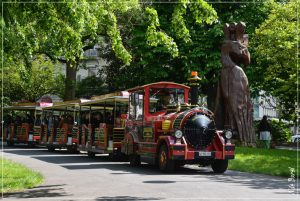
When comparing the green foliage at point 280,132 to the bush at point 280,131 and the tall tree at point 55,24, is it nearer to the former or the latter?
the bush at point 280,131

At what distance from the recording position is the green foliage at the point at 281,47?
20.5 m

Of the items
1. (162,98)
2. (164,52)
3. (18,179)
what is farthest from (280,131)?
(18,179)

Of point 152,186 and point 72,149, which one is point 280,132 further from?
point 152,186

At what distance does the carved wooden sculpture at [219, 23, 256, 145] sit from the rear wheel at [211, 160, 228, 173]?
900 centimetres

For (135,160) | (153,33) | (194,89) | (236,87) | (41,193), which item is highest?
→ (236,87)

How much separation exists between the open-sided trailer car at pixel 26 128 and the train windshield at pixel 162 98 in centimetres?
1480

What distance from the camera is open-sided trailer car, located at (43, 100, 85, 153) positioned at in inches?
1009

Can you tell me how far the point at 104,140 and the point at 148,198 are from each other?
1103 centimetres

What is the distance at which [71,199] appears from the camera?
9602mm

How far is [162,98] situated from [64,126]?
11156 millimetres

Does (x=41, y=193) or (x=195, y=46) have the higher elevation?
(x=195, y=46)

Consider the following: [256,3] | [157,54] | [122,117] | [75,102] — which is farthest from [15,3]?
[256,3]

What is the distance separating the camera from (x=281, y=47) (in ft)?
71.5

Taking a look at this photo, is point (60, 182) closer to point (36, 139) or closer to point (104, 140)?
point (104, 140)
